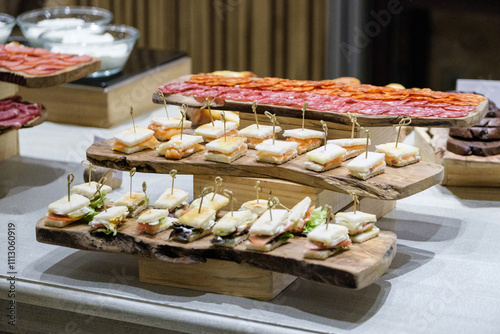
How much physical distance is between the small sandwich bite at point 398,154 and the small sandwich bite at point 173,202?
0.67m

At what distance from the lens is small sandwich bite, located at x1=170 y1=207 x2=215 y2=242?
2.20 m

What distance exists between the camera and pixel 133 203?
2.38m

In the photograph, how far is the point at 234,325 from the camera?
2062 mm

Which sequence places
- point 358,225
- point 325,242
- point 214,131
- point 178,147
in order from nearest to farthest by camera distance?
1. point 325,242
2. point 358,225
3. point 178,147
4. point 214,131

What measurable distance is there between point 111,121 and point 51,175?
0.67 metres

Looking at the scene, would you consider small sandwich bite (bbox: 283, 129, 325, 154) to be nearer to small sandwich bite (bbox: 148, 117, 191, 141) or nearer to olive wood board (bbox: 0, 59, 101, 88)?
small sandwich bite (bbox: 148, 117, 191, 141)

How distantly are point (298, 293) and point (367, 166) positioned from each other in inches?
17.2

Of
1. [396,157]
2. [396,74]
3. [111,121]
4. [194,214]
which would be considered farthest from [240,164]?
[396,74]

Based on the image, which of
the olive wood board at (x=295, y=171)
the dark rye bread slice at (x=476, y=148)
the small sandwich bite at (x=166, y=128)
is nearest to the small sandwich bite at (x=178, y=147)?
the olive wood board at (x=295, y=171)

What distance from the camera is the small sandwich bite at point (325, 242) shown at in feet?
6.73

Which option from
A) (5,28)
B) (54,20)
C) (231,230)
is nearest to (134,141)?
(231,230)

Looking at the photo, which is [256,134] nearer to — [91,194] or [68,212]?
[91,194]

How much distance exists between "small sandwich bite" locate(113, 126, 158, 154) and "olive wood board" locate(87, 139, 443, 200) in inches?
0.8

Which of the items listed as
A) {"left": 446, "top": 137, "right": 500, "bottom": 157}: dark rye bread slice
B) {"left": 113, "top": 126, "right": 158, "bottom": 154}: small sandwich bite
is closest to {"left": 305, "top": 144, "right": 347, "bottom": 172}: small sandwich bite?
{"left": 113, "top": 126, "right": 158, "bottom": 154}: small sandwich bite
